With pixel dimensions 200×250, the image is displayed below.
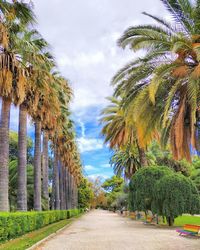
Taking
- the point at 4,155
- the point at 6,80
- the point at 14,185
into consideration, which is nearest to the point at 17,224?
the point at 4,155

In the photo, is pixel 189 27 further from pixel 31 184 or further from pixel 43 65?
pixel 31 184

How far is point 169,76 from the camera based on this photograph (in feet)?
A: 49.4

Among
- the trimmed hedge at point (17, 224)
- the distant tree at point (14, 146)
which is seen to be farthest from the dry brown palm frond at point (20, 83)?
the distant tree at point (14, 146)

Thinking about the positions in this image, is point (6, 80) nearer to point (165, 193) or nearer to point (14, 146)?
point (165, 193)

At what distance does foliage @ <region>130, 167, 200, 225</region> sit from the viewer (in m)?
25.5

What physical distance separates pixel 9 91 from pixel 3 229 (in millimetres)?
6156

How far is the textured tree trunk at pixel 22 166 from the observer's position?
20156 mm

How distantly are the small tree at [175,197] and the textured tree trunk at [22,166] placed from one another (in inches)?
413

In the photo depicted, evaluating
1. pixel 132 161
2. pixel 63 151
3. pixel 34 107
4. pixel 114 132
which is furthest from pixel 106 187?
pixel 34 107

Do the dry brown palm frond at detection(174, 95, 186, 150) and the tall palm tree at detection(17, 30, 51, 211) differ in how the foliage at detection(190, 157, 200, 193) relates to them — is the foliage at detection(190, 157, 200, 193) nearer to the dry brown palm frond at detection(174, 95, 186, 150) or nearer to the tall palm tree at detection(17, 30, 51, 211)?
the tall palm tree at detection(17, 30, 51, 211)

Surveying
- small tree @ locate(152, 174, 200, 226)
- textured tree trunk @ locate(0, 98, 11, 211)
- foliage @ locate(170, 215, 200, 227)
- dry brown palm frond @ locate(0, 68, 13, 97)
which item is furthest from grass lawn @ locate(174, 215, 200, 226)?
dry brown palm frond @ locate(0, 68, 13, 97)

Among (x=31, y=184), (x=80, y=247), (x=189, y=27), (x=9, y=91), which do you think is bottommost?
(x=80, y=247)

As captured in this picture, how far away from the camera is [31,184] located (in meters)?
37.0

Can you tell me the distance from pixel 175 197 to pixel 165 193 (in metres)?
0.82
